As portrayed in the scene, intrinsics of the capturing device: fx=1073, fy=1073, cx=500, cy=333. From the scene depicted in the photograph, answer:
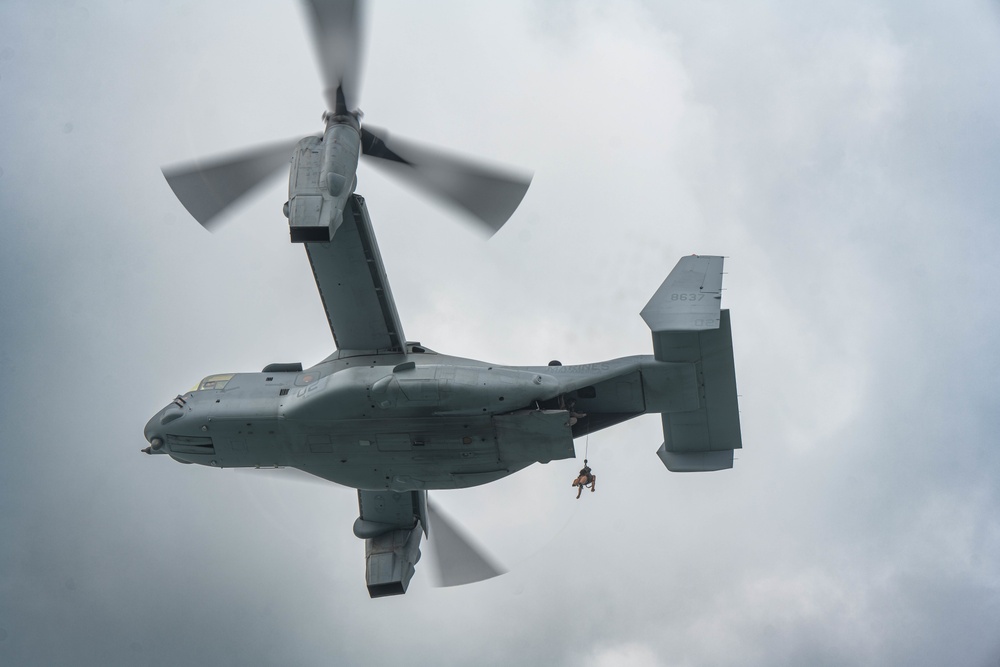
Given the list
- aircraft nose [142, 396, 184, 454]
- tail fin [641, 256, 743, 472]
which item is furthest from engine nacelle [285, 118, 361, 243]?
tail fin [641, 256, 743, 472]

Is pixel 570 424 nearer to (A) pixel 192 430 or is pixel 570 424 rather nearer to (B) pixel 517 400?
(B) pixel 517 400

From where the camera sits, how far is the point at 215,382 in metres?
25.6

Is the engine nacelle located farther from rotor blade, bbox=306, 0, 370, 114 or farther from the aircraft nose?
the aircraft nose

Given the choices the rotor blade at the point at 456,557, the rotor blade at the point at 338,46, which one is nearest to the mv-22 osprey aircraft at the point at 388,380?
the rotor blade at the point at 338,46

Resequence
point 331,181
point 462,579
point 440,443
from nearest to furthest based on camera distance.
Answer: point 331,181
point 440,443
point 462,579

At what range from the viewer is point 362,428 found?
2445 cm

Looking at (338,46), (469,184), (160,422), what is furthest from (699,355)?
(160,422)

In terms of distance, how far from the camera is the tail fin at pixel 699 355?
23.0m

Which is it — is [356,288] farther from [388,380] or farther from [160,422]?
[160,422]

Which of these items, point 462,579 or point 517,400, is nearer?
point 517,400

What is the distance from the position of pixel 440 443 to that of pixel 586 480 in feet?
11.2

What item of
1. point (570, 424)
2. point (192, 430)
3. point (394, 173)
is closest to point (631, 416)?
point (570, 424)

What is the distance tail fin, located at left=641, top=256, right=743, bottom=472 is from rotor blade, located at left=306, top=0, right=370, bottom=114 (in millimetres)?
8350

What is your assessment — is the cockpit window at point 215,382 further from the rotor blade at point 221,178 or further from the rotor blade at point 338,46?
the rotor blade at point 338,46
